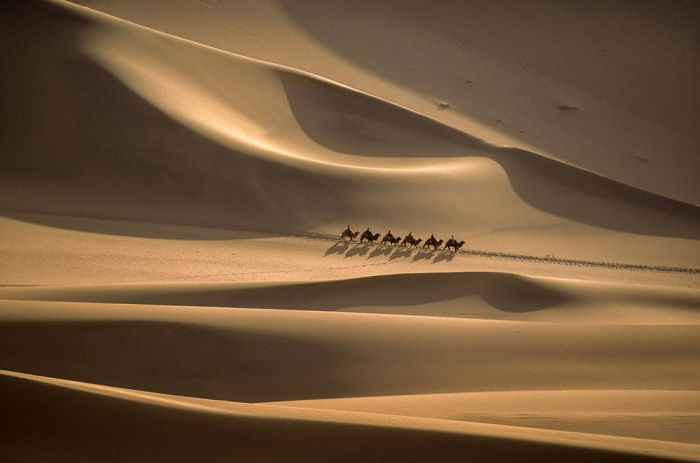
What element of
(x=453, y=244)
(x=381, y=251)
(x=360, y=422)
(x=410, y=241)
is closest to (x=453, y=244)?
(x=453, y=244)

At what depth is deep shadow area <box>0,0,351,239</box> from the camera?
1112 cm

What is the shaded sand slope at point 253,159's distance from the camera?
1157 centimetres

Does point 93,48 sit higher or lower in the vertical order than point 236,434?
higher

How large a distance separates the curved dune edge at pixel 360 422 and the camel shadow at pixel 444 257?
6.42m

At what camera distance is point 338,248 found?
35.3ft

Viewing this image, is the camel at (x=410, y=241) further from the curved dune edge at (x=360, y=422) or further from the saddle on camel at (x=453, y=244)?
the curved dune edge at (x=360, y=422)

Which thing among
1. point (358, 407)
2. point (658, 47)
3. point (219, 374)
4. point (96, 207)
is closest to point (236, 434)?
point (358, 407)

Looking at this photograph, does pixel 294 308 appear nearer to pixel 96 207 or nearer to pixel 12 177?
pixel 96 207

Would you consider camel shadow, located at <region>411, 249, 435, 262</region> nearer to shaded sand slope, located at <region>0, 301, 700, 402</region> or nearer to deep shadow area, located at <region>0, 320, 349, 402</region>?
shaded sand slope, located at <region>0, 301, 700, 402</region>

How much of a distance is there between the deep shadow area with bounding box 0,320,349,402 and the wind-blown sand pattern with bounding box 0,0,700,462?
24mm

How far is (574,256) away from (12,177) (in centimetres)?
944

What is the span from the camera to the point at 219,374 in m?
5.95

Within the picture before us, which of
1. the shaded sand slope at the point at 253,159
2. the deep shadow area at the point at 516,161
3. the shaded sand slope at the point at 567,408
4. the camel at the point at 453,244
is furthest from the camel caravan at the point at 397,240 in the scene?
the shaded sand slope at the point at 567,408

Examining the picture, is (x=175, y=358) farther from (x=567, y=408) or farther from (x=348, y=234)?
(x=348, y=234)
